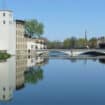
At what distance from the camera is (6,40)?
62.8m

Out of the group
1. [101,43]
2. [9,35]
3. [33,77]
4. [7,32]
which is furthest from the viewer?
[101,43]

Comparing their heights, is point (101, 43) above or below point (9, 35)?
below

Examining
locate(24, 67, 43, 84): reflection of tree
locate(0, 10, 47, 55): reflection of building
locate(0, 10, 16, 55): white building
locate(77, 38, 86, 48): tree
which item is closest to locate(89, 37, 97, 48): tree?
locate(77, 38, 86, 48): tree

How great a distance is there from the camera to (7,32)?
6303 centimetres

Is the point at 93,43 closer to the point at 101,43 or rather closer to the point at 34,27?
the point at 101,43

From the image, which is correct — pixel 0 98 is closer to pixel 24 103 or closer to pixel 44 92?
pixel 24 103

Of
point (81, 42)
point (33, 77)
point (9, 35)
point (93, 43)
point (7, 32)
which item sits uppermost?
point (7, 32)

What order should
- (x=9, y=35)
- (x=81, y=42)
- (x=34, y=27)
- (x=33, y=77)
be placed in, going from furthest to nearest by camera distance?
1. (x=81, y=42)
2. (x=34, y=27)
3. (x=9, y=35)
4. (x=33, y=77)

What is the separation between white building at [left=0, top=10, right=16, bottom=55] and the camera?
205 feet

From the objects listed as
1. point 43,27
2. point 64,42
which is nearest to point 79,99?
point 43,27

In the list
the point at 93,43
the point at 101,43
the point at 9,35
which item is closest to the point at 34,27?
the point at 9,35

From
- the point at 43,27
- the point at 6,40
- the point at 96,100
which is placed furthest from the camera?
the point at 43,27

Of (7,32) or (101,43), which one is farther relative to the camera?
(101,43)

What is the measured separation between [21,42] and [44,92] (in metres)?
55.1
